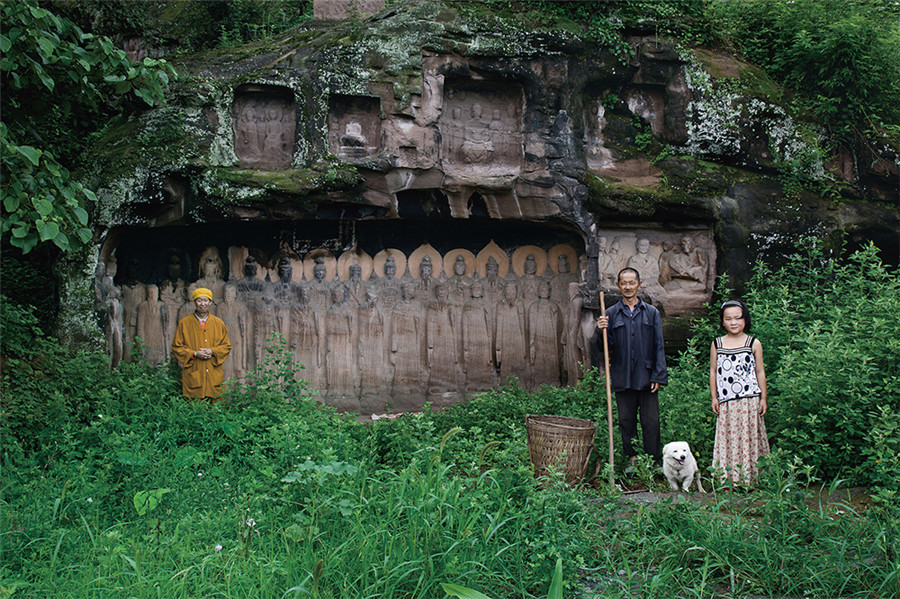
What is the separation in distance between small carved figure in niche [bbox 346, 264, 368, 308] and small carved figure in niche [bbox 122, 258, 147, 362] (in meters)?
2.46

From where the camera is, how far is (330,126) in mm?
8391

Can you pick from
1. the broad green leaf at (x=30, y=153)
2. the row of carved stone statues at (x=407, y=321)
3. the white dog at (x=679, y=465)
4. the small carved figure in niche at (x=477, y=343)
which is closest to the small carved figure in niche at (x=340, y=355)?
the row of carved stone statues at (x=407, y=321)

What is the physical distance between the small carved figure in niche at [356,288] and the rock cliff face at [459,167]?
5 cm

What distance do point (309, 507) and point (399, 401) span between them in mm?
5364

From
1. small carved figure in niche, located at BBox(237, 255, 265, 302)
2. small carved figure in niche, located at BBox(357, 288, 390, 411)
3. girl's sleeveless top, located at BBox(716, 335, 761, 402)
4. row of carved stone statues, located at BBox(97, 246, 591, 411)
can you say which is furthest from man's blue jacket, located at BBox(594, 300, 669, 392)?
small carved figure in niche, located at BBox(237, 255, 265, 302)

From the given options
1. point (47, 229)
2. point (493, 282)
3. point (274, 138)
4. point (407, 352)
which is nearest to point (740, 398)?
point (493, 282)

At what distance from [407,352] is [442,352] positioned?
17.9 inches

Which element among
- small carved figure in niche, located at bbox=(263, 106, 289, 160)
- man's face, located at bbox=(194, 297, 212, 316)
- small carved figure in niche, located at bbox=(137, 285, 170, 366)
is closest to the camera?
man's face, located at bbox=(194, 297, 212, 316)

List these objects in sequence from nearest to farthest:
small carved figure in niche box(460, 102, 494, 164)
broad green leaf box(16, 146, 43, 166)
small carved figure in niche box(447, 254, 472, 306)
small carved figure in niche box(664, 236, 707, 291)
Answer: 1. broad green leaf box(16, 146, 43, 166)
2. small carved figure in niche box(664, 236, 707, 291)
3. small carved figure in niche box(460, 102, 494, 164)
4. small carved figure in niche box(447, 254, 472, 306)

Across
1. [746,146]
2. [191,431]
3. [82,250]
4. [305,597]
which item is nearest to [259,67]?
[82,250]

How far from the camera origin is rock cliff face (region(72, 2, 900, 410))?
8.04m

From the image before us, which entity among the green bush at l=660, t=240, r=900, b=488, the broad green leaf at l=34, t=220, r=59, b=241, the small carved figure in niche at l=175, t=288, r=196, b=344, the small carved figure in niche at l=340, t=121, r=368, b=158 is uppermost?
the small carved figure in niche at l=340, t=121, r=368, b=158

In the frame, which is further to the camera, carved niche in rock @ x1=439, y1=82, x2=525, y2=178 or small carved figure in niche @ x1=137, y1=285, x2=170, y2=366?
carved niche in rock @ x1=439, y1=82, x2=525, y2=178

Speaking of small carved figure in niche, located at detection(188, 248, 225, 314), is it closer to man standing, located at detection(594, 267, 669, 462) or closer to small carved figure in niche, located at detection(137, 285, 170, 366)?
small carved figure in niche, located at detection(137, 285, 170, 366)
